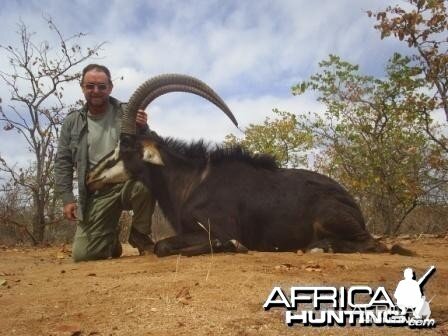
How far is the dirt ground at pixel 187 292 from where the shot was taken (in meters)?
2.73

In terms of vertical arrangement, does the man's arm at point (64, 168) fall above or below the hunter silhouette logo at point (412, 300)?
above

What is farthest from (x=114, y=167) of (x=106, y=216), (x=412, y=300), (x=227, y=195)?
(x=412, y=300)

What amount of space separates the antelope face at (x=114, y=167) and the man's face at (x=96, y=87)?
654mm

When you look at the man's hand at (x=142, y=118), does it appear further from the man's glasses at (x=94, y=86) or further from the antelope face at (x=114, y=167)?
the man's glasses at (x=94, y=86)

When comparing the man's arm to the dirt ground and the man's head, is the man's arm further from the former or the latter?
the dirt ground

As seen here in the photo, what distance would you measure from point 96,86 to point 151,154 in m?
1.02

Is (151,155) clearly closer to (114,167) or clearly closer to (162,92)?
(114,167)

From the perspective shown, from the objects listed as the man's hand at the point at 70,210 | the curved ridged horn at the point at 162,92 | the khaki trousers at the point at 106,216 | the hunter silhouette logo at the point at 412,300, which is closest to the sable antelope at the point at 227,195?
the curved ridged horn at the point at 162,92

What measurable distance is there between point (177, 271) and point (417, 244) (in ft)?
14.5

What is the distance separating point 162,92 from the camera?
6277 mm

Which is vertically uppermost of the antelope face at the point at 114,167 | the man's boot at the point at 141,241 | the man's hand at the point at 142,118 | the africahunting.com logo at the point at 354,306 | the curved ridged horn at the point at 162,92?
the curved ridged horn at the point at 162,92

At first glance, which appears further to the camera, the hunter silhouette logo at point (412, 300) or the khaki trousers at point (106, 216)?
the khaki trousers at point (106, 216)

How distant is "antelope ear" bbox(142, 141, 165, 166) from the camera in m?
6.02

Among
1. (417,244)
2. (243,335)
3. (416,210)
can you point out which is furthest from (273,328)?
(416,210)
